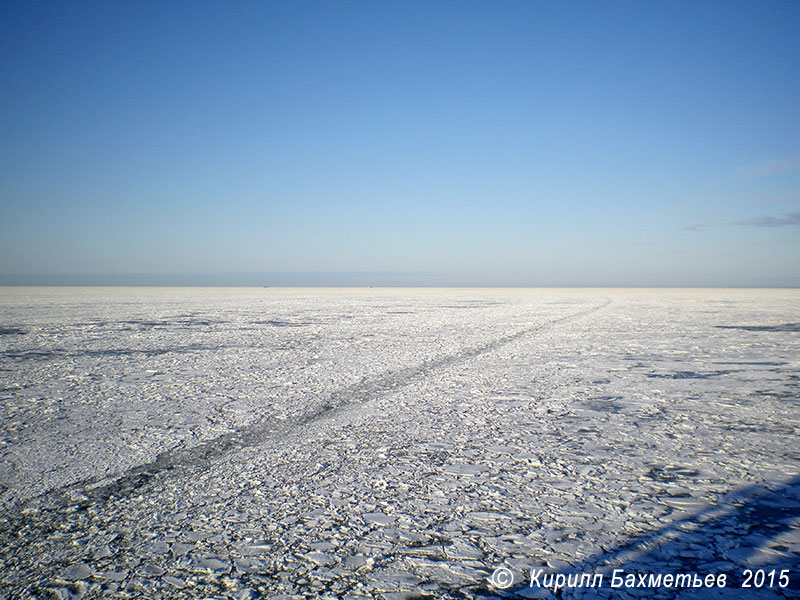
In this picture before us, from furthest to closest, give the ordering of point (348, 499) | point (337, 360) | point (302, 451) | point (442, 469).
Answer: point (337, 360) → point (302, 451) → point (442, 469) → point (348, 499)

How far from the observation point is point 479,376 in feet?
12.6

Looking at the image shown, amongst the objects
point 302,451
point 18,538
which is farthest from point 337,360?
point 18,538

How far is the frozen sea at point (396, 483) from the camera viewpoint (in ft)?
3.94

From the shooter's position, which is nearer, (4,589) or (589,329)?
(4,589)

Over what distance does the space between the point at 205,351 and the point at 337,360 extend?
1.64 meters

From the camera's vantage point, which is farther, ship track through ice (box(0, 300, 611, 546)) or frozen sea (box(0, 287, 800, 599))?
ship track through ice (box(0, 300, 611, 546))

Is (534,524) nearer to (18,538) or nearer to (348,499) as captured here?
(348,499)

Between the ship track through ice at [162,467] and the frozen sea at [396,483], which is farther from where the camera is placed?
the ship track through ice at [162,467]

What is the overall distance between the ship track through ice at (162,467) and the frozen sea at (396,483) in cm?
1

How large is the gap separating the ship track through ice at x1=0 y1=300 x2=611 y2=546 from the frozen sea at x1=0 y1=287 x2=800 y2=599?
0.04 ft

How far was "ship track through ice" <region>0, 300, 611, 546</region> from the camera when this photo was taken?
148 centimetres

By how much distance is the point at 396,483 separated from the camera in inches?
68.9

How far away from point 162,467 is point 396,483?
93 centimetres

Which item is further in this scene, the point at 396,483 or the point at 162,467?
the point at 162,467
